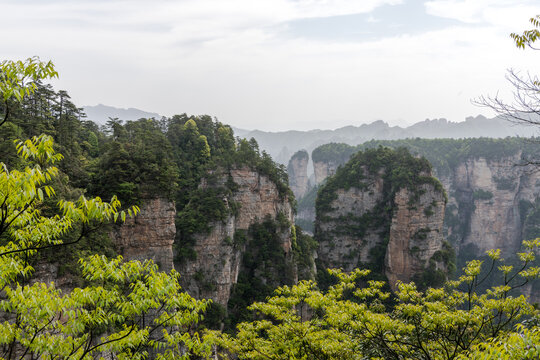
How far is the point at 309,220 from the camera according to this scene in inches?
3871

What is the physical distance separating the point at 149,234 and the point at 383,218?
3465 centimetres

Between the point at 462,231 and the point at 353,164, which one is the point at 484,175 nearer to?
the point at 462,231

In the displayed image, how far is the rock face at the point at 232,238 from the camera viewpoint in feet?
99.8

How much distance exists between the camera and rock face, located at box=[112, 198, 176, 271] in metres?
22.0

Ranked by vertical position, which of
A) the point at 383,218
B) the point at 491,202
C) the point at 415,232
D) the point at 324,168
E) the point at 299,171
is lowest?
the point at 415,232

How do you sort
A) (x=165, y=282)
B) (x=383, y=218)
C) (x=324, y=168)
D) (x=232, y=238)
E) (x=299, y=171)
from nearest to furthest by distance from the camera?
(x=165, y=282) < (x=232, y=238) < (x=383, y=218) < (x=324, y=168) < (x=299, y=171)

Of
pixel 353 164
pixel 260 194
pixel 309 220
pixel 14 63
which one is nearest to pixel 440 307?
pixel 14 63

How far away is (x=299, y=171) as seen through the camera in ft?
400

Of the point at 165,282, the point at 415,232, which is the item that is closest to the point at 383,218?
the point at 415,232

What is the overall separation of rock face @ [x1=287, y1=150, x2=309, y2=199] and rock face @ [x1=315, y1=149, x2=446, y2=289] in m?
68.2

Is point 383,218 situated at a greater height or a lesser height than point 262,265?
greater

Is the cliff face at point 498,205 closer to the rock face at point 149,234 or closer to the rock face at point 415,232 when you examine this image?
the rock face at point 415,232

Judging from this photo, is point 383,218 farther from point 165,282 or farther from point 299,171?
point 299,171

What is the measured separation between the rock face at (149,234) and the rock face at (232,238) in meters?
6.83
